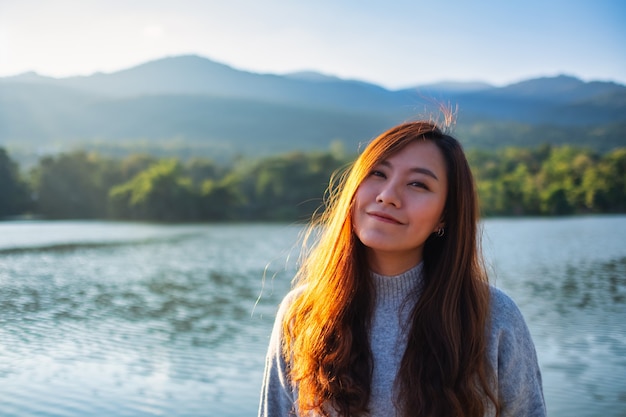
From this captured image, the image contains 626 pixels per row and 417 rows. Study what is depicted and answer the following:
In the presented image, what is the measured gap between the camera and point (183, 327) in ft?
27.2

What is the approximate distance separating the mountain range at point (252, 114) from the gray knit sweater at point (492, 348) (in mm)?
55944

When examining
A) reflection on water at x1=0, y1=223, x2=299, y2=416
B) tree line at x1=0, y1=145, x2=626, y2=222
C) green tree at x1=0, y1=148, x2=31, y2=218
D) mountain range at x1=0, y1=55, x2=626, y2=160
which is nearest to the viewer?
reflection on water at x1=0, y1=223, x2=299, y2=416

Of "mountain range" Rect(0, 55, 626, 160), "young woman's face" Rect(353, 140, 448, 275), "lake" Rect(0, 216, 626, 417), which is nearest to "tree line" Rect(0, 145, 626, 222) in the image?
"lake" Rect(0, 216, 626, 417)

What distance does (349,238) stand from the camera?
1523mm

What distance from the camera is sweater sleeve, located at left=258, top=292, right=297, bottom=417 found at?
1.56m

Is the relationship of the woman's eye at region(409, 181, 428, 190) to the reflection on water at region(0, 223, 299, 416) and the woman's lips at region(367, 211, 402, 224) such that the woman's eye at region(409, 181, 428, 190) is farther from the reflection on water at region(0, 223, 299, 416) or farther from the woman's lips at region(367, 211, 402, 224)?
the reflection on water at region(0, 223, 299, 416)

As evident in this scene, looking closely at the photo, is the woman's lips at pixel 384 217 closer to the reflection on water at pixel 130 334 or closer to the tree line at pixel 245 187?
the reflection on water at pixel 130 334

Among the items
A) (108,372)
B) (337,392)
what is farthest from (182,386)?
(337,392)

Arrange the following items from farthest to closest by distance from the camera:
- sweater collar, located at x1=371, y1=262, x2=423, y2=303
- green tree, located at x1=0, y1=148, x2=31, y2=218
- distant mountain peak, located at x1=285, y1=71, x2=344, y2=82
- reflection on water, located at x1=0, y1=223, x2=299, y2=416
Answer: distant mountain peak, located at x1=285, y1=71, x2=344, y2=82 → green tree, located at x1=0, y1=148, x2=31, y2=218 → reflection on water, located at x1=0, y1=223, x2=299, y2=416 → sweater collar, located at x1=371, y1=262, x2=423, y2=303

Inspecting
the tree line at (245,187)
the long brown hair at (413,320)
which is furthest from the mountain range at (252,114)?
the long brown hair at (413,320)

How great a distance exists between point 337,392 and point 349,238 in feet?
1.11

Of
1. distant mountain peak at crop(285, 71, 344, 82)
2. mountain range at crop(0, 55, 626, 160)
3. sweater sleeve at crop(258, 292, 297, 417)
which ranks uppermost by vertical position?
distant mountain peak at crop(285, 71, 344, 82)

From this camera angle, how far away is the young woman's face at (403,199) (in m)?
1.43

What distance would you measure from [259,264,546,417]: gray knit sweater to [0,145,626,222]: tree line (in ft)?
98.0
